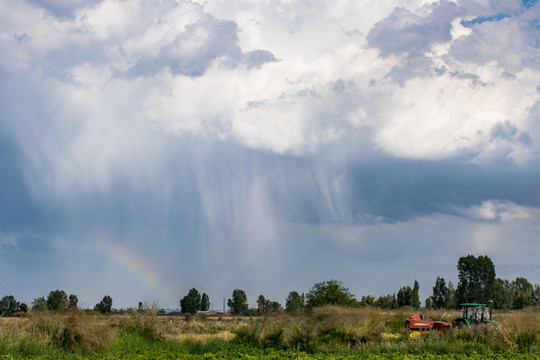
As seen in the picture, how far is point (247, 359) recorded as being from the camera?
1875 centimetres

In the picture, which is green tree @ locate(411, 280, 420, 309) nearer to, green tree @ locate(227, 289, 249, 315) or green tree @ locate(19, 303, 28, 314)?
green tree @ locate(227, 289, 249, 315)

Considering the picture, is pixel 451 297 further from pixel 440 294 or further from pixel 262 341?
pixel 262 341

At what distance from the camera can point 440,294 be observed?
3939 inches

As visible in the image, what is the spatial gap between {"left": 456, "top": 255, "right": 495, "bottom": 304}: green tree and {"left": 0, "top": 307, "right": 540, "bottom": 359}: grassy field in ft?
A: 213

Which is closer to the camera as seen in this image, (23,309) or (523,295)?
(23,309)

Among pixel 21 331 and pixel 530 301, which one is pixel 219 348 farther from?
pixel 530 301

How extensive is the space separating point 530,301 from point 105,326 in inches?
3956

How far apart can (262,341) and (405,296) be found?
247 ft

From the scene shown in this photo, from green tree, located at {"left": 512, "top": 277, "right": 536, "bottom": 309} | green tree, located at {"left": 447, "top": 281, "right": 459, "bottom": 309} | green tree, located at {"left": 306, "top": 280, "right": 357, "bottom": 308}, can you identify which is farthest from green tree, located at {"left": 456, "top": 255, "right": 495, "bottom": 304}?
green tree, located at {"left": 306, "top": 280, "right": 357, "bottom": 308}

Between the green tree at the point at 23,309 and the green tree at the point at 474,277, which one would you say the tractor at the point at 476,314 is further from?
the green tree at the point at 474,277

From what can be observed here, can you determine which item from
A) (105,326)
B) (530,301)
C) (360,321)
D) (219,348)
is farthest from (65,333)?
(530,301)

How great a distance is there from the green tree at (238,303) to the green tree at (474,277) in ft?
167

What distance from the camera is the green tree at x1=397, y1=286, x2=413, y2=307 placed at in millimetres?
97312

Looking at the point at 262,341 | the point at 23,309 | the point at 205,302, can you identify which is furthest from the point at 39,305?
the point at 205,302
